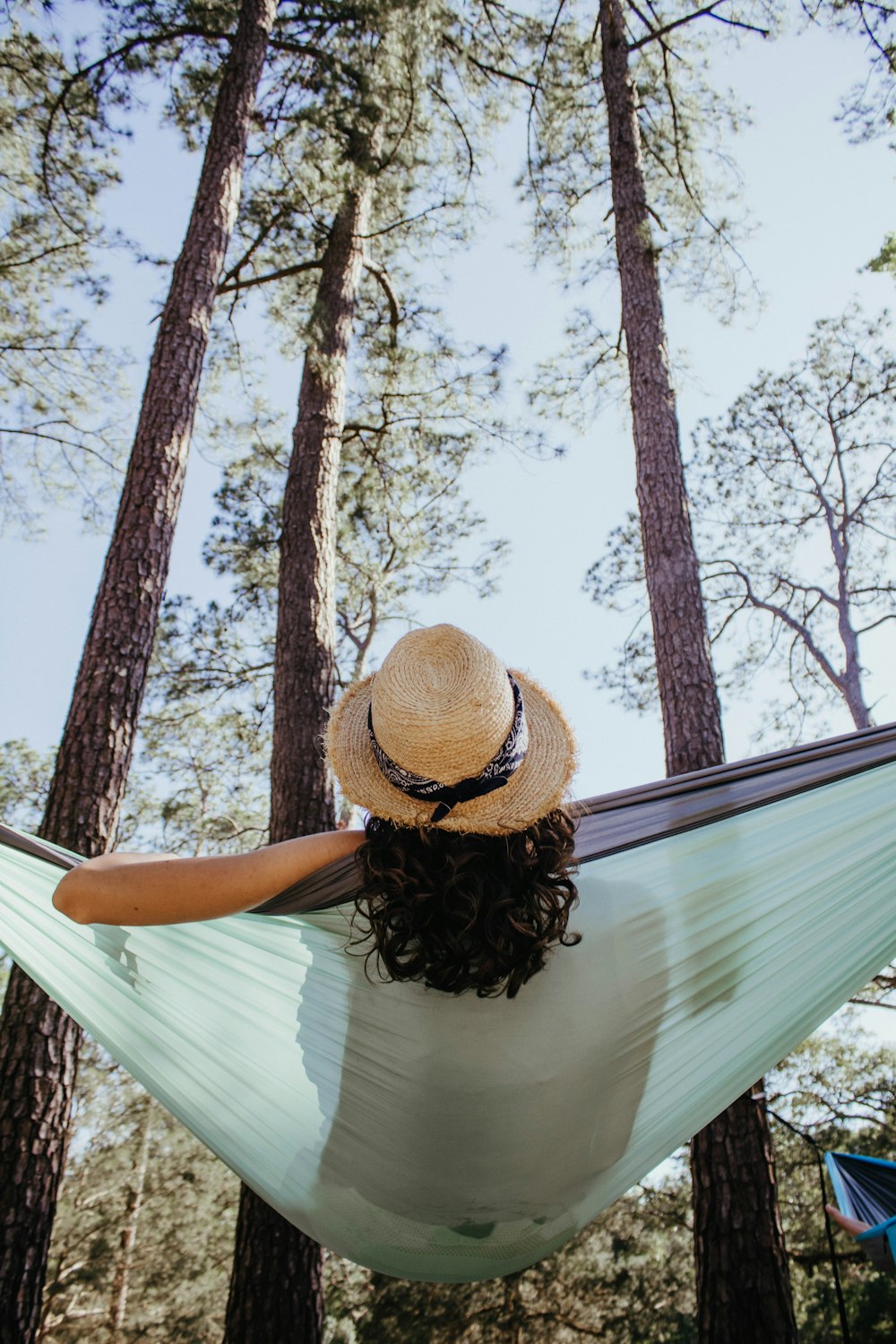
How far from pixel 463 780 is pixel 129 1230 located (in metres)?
10.8

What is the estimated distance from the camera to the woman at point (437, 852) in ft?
3.04

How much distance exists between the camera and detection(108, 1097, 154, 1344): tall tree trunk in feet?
28.8

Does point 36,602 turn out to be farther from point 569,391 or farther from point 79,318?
point 569,391

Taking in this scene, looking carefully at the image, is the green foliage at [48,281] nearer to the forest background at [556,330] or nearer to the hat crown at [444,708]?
the forest background at [556,330]

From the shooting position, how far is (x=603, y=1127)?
1.24m

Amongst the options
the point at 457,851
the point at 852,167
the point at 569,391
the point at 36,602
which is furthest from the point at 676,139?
the point at 36,602

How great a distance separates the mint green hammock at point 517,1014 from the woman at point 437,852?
96 millimetres

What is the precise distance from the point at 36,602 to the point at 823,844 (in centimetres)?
729

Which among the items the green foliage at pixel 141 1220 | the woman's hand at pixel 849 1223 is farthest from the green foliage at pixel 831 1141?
the green foliage at pixel 141 1220

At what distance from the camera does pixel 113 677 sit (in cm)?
264

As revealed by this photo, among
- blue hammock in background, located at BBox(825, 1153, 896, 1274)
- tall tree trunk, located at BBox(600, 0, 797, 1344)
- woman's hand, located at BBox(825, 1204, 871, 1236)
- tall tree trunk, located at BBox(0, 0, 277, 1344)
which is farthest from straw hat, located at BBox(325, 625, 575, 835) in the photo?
blue hammock in background, located at BBox(825, 1153, 896, 1274)

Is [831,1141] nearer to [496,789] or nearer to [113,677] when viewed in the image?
[113,677]

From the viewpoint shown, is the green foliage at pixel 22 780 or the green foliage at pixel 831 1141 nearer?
the green foliage at pixel 831 1141

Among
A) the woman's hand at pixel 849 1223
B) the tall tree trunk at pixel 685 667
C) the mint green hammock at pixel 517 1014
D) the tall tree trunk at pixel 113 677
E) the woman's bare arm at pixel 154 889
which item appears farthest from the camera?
the woman's hand at pixel 849 1223
